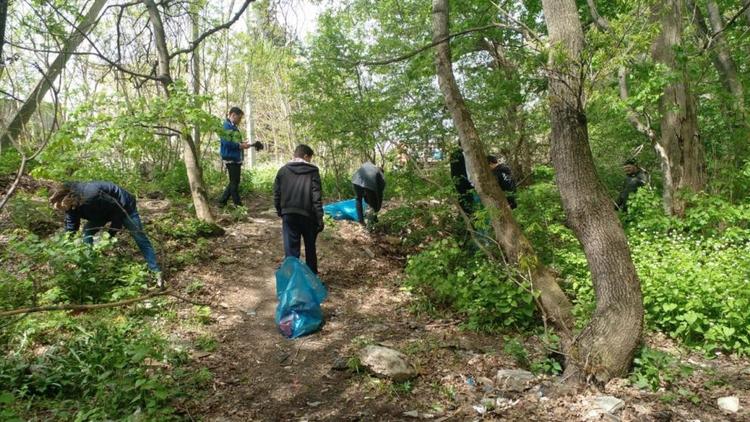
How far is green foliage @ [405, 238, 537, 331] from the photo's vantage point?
4723 millimetres

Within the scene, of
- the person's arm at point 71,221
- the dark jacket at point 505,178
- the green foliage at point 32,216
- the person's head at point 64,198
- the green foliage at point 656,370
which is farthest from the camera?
the dark jacket at point 505,178

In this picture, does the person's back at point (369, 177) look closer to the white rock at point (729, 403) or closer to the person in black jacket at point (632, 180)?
the person in black jacket at point (632, 180)

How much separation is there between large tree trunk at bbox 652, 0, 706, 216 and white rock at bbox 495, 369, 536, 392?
4746mm

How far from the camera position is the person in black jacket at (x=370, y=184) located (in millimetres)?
7895

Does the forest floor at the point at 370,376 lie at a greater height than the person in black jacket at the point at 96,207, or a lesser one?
lesser

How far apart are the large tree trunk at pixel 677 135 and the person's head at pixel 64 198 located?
7939 millimetres

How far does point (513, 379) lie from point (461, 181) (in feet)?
12.0

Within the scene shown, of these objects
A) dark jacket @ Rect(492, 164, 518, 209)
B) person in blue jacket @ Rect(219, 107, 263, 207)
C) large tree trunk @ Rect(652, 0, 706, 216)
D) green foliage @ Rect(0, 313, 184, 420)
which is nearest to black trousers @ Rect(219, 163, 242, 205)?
person in blue jacket @ Rect(219, 107, 263, 207)

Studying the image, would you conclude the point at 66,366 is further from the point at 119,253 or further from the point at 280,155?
the point at 280,155

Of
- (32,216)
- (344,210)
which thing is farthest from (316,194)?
(32,216)

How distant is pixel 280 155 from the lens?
29.1 m

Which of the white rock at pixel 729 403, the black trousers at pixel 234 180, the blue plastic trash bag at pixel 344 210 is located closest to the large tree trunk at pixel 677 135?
the white rock at pixel 729 403

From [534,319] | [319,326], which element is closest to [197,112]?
[319,326]

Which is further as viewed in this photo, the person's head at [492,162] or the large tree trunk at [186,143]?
the large tree trunk at [186,143]
